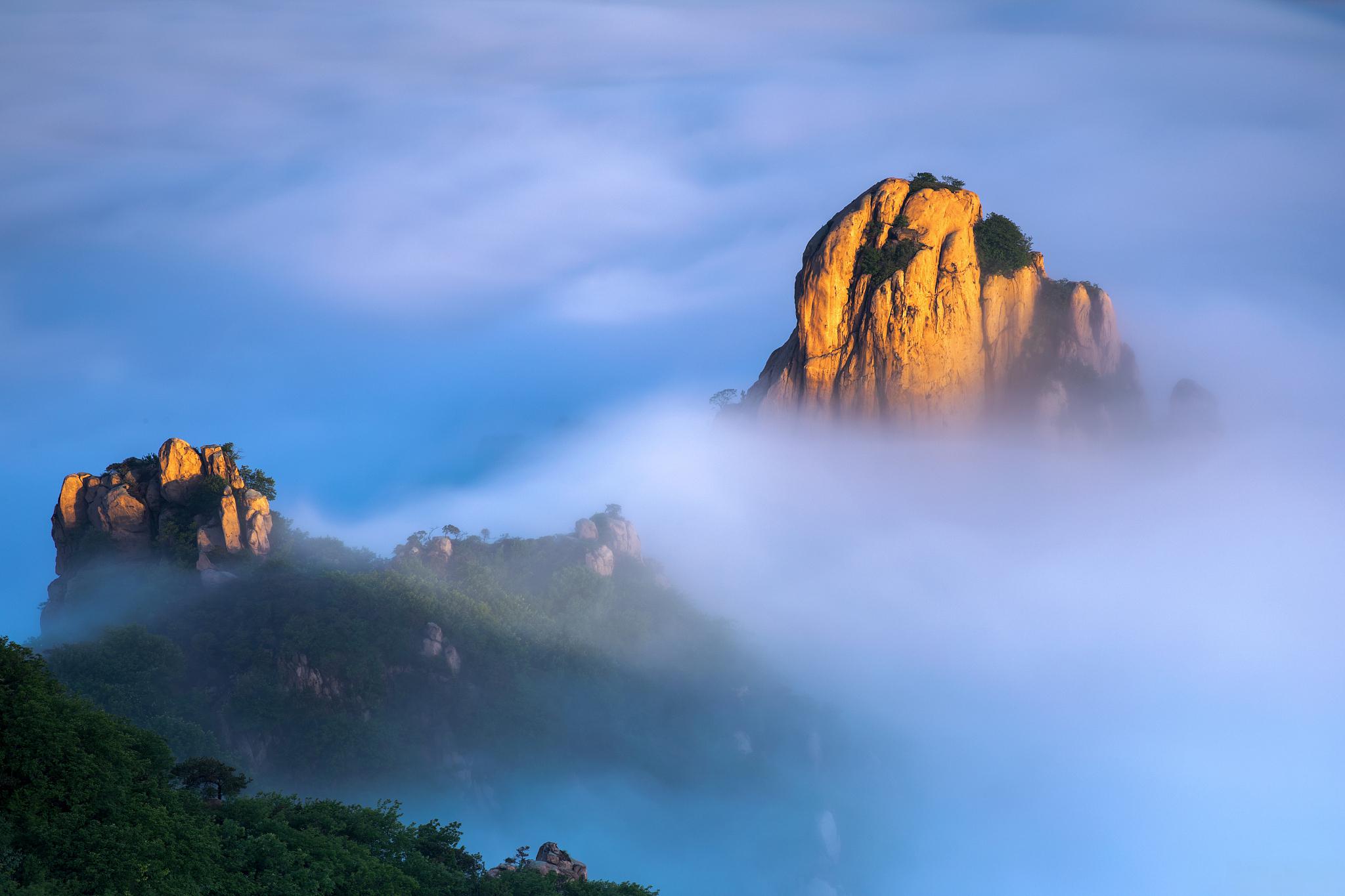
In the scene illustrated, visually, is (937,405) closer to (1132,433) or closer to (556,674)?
(1132,433)

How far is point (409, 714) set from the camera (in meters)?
93.1

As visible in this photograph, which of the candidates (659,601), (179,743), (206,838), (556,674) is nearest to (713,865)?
(556,674)

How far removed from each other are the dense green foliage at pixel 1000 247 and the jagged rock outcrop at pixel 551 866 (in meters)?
64.5

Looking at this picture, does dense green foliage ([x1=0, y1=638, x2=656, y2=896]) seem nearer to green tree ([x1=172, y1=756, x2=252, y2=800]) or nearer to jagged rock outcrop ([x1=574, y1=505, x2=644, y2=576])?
green tree ([x1=172, y1=756, x2=252, y2=800])

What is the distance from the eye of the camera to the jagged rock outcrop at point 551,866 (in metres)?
57.9

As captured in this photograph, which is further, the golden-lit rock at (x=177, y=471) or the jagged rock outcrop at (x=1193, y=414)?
the jagged rock outcrop at (x=1193, y=414)

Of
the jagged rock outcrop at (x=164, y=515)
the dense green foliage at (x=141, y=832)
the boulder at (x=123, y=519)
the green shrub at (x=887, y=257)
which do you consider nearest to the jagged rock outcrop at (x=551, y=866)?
the dense green foliage at (x=141, y=832)

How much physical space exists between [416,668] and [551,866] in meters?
37.5

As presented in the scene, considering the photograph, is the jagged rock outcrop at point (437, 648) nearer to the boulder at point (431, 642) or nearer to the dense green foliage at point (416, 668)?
the boulder at point (431, 642)

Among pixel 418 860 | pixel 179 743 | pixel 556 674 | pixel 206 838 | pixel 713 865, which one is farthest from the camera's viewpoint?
pixel 556 674

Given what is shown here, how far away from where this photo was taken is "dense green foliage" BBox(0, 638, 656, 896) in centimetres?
4294

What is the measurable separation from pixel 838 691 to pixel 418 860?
2245 inches

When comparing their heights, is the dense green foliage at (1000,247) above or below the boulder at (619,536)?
above

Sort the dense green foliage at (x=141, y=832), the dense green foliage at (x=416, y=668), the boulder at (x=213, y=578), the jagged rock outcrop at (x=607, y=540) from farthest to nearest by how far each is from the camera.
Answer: the jagged rock outcrop at (x=607, y=540), the boulder at (x=213, y=578), the dense green foliage at (x=416, y=668), the dense green foliage at (x=141, y=832)
